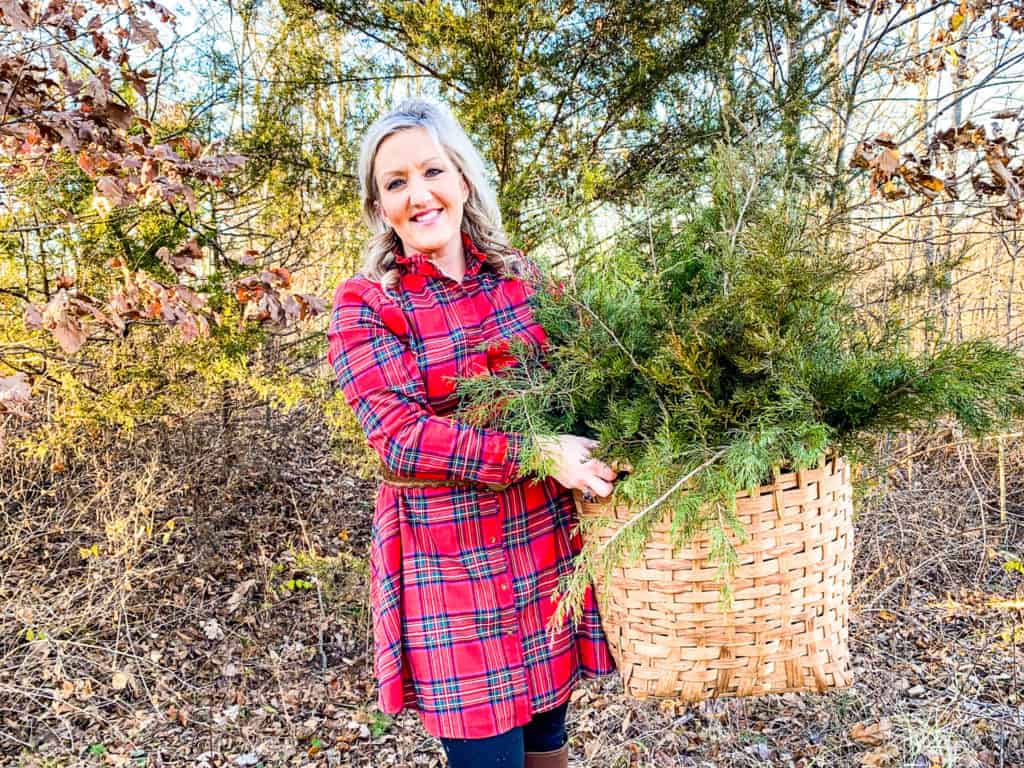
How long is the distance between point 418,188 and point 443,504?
734 millimetres

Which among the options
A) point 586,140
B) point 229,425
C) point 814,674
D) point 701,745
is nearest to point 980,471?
point 701,745

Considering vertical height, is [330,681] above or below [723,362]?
below

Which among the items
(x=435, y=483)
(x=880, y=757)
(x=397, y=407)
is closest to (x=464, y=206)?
(x=397, y=407)

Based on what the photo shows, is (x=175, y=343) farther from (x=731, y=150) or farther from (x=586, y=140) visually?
(x=731, y=150)

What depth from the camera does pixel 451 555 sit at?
64.6 inches

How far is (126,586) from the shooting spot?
141 inches

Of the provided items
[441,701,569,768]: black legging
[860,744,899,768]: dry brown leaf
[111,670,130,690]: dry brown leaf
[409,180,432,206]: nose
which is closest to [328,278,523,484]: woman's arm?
[409,180,432,206]: nose

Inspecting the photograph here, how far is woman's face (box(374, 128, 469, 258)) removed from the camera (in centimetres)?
171

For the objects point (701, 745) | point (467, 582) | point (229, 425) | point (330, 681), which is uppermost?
point (229, 425)

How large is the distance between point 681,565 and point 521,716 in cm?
63

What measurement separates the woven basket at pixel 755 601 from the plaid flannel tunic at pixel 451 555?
1.08ft

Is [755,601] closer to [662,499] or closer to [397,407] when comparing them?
[662,499]

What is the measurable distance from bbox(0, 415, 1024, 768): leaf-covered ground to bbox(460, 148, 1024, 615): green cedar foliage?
1.87 metres

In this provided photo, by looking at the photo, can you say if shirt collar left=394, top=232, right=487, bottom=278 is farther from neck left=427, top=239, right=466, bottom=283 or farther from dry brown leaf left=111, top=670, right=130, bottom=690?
dry brown leaf left=111, top=670, right=130, bottom=690
